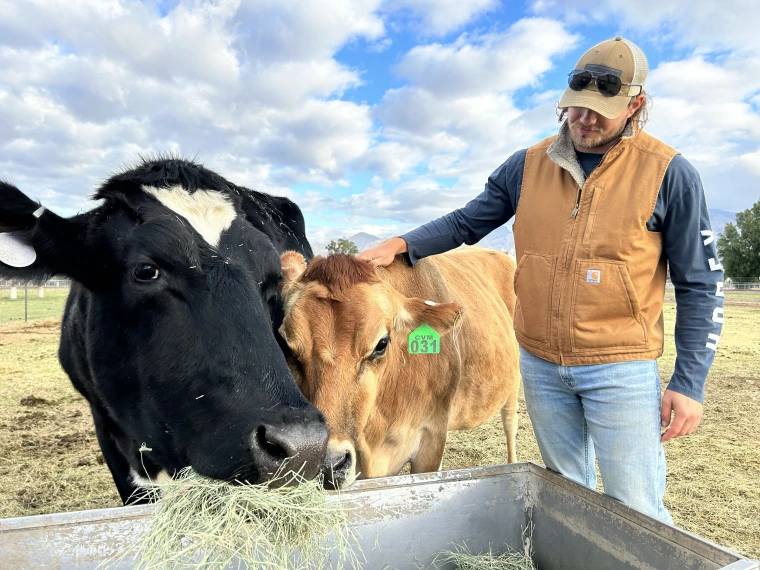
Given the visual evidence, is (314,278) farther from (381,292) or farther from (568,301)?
(568,301)

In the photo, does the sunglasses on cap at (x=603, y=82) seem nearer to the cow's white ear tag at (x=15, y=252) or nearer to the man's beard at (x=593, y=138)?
the man's beard at (x=593, y=138)

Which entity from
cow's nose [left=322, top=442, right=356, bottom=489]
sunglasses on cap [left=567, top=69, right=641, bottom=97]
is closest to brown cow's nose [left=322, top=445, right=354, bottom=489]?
cow's nose [left=322, top=442, right=356, bottom=489]

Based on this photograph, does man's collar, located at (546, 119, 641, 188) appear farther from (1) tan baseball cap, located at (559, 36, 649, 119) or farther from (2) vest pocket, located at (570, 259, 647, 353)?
(2) vest pocket, located at (570, 259, 647, 353)

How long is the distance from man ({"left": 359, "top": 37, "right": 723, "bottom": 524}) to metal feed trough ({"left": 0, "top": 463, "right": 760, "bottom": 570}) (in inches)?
14.3

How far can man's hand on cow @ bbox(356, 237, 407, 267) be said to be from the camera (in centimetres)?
351

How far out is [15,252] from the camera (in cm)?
241

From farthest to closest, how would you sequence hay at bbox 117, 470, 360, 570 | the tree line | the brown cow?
the tree line < the brown cow < hay at bbox 117, 470, 360, 570

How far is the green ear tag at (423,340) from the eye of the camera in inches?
139

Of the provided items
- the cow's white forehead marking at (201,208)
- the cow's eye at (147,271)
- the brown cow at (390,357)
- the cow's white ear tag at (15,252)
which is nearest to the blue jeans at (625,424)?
the brown cow at (390,357)

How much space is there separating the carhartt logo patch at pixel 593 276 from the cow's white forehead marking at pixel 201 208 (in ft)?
5.68

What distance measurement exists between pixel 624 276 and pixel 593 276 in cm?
13

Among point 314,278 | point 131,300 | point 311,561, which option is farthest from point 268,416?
point 314,278

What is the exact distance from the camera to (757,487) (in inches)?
203

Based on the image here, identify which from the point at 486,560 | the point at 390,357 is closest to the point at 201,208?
the point at 390,357
